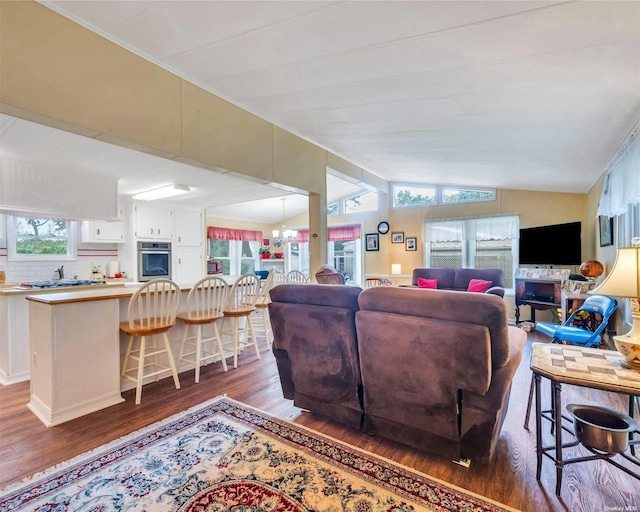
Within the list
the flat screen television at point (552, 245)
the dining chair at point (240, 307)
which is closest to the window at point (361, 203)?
the flat screen television at point (552, 245)

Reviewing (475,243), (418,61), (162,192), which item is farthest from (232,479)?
(475,243)

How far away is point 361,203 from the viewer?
25.2 feet

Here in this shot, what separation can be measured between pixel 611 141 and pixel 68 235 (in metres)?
6.62

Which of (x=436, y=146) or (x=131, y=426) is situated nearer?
(x=131, y=426)

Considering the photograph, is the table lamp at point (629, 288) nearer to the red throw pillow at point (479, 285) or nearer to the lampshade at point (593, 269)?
the lampshade at point (593, 269)

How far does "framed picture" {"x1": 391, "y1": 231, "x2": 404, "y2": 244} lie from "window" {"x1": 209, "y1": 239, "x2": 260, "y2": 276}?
146 inches

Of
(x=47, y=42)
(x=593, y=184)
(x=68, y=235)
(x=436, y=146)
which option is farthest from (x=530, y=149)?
(x=68, y=235)

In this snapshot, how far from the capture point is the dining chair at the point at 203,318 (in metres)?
3.09

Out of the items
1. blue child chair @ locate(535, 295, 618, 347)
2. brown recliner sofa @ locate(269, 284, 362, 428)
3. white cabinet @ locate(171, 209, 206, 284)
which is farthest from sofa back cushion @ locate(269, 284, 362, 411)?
white cabinet @ locate(171, 209, 206, 284)

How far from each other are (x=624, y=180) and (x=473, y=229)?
11.3ft

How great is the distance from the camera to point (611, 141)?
286cm

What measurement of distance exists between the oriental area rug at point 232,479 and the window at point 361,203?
19.5 ft

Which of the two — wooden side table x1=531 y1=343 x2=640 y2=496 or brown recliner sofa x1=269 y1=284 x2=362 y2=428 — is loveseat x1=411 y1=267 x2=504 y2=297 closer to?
wooden side table x1=531 y1=343 x2=640 y2=496

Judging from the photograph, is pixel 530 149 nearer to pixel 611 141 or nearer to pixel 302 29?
pixel 611 141
